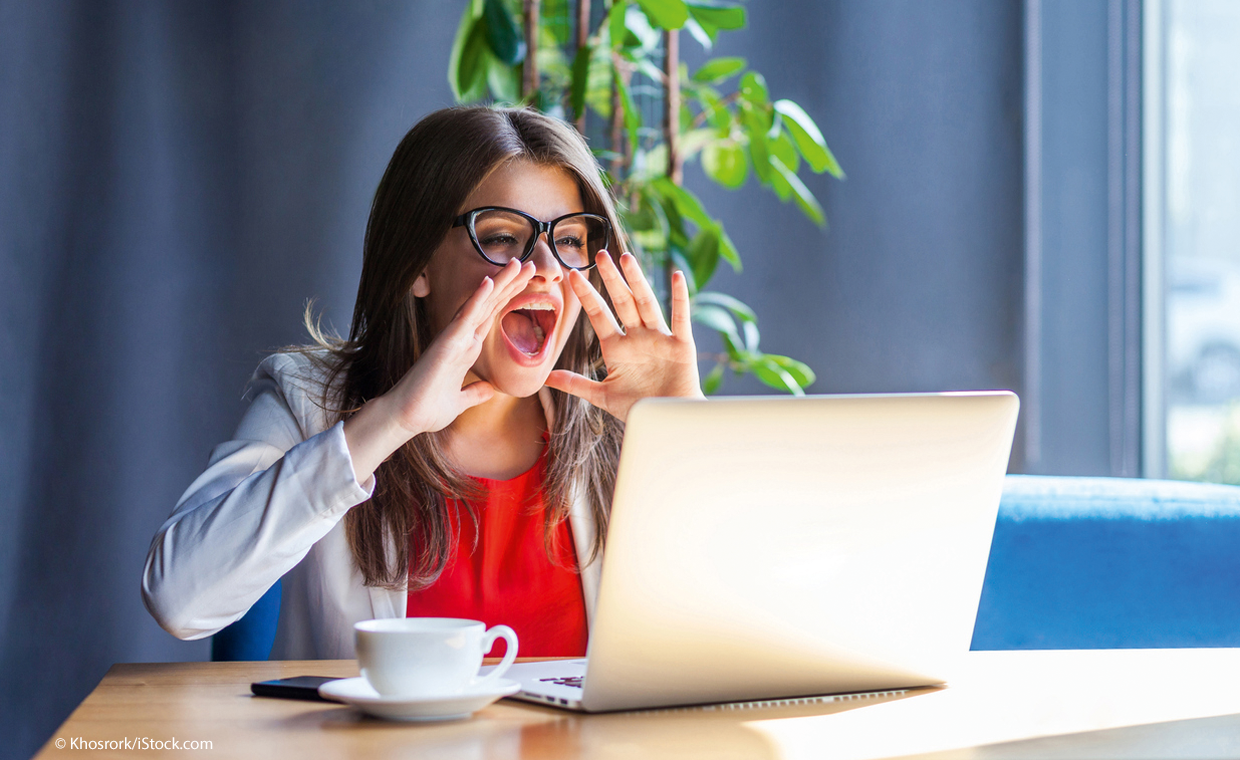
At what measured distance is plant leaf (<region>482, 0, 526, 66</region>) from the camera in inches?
77.7

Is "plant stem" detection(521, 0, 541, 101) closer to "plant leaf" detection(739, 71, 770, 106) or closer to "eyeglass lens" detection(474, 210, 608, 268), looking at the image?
"plant leaf" detection(739, 71, 770, 106)

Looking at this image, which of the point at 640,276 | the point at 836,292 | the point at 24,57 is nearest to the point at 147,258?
the point at 24,57

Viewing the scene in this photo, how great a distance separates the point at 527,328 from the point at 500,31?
77 cm

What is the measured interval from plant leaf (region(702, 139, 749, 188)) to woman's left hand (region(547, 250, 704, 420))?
1.01 m

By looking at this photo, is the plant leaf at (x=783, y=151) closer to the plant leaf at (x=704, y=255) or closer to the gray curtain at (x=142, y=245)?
the plant leaf at (x=704, y=255)

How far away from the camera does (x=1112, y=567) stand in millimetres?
1480

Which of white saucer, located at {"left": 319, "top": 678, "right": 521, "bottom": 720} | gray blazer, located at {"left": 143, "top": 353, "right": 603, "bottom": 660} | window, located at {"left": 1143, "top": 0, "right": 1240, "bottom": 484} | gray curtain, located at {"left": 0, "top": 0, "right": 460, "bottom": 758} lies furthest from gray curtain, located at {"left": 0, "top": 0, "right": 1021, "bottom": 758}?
white saucer, located at {"left": 319, "top": 678, "right": 521, "bottom": 720}

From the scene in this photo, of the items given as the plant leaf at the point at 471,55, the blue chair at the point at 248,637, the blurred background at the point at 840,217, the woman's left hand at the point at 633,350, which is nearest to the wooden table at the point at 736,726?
the blue chair at the point at 248,637

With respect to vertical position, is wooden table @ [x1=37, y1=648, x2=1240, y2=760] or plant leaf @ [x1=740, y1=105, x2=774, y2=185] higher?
plant leaf @ [x1=740, y1=105, x2=774, y2=185]

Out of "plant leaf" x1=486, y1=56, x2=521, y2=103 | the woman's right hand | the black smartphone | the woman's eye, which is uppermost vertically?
"plant leaf" x1=486, y1=56, x2=521, y2=103

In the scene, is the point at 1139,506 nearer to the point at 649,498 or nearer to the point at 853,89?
the point at 649,498

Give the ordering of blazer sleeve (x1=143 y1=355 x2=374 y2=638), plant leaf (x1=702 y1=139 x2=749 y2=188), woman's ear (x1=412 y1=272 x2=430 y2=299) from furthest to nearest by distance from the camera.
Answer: plant leaf (x1=702 y1=139 x2=749 y2=188), woman's ear (x1=412 y1=272 x2=430 y2=299), blazer sleeve (x1=143 y1=355 x2=374 y2=638)

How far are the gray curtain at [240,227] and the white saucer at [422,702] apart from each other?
102cm

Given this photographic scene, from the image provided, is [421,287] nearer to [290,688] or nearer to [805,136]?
[290,688]
